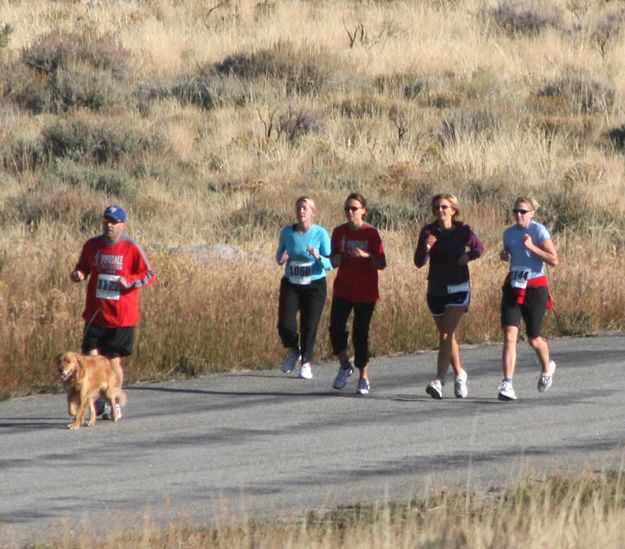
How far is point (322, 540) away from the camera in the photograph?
7605mm

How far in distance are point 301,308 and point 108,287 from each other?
2.59m

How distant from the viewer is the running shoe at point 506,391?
506 inches

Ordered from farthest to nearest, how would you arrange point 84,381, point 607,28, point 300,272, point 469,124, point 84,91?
point 607,28 → point 84,91 → point 469,124 → point 300,272 → point 84,381

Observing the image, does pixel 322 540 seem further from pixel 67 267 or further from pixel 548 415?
pixel 67 267

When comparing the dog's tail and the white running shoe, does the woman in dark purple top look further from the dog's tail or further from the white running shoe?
the dog's tail

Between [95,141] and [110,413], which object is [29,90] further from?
[110,413]

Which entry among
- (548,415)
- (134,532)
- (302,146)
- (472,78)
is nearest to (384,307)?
(548,415)

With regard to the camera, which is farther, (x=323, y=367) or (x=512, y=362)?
(x=323, y=367)

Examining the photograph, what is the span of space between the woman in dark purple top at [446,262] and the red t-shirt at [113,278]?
2281 millimetres

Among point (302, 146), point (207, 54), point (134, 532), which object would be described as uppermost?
point (207, 54)

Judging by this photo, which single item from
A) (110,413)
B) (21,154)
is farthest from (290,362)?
(21,154)

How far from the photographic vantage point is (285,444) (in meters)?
11.1

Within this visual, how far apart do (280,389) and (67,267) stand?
4.28 m

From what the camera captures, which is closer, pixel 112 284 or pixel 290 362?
pixel 112 284
